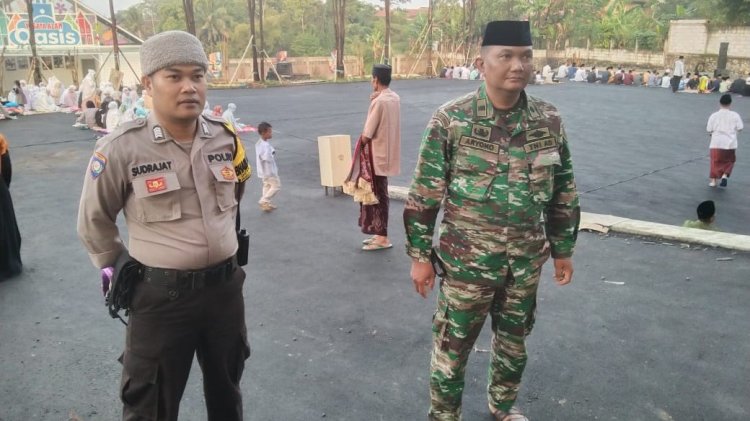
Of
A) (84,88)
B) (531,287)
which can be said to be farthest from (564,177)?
(84,88)

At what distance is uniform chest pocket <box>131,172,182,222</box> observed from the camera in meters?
2.05

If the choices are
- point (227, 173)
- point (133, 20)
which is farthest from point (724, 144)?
point (133, 20)

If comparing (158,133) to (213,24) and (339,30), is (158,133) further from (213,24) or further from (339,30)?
(213,24)

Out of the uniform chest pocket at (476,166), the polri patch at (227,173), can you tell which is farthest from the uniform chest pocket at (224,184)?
the uniform chest pocket at (476,166)

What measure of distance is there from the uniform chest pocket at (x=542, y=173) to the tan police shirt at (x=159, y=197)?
4.15 feet

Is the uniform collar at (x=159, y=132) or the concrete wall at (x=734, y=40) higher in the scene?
the concrete wall at (x=734, y=40)

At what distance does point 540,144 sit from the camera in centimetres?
238

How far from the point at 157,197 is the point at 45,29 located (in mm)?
30171

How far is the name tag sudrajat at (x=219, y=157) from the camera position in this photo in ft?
7.25

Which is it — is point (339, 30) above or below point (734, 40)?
above

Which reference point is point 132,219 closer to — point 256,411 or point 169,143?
point 169,143

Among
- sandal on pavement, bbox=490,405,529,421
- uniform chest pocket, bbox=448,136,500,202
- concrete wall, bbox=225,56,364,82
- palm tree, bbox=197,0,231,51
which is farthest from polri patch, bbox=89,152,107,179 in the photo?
palm tree, bbox=197,0,231,51

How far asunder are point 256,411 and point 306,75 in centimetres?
3744

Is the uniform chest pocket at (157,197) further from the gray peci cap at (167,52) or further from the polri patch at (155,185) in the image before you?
the gray peci cap at (167,52)
